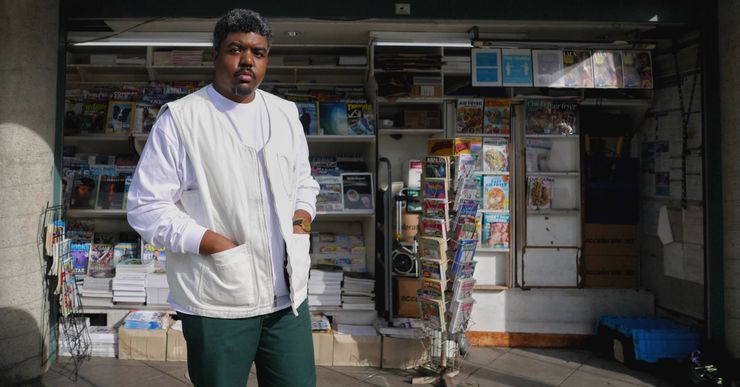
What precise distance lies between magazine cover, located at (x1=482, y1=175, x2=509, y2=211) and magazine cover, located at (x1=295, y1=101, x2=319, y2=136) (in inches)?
63.1

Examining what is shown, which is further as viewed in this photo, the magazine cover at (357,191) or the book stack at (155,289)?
the magazine cover at (357,191)

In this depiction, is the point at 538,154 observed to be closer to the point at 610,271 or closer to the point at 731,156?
the point at 610,271

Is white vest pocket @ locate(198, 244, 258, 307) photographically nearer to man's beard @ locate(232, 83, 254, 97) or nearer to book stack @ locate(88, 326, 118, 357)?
man's beard @ locate(232, 83, 254, 97)

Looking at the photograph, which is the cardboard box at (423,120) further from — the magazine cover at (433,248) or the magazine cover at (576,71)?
the magazine cover at (433,248)

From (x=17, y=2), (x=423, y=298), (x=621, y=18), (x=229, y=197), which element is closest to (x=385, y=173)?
(x=423, y=298)

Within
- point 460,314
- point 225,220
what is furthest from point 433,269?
point 225,220

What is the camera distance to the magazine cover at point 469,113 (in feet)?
16.3

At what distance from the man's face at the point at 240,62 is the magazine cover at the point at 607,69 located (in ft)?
11.3

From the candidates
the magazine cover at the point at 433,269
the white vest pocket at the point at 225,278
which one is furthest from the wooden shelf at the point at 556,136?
the white vest pocket at the point at 225,278

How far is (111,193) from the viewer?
16.2 ft

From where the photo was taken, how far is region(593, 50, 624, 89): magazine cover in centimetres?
445

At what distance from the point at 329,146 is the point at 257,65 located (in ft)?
11.5

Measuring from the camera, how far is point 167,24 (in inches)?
173

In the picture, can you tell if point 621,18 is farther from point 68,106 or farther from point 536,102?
point 68,106
